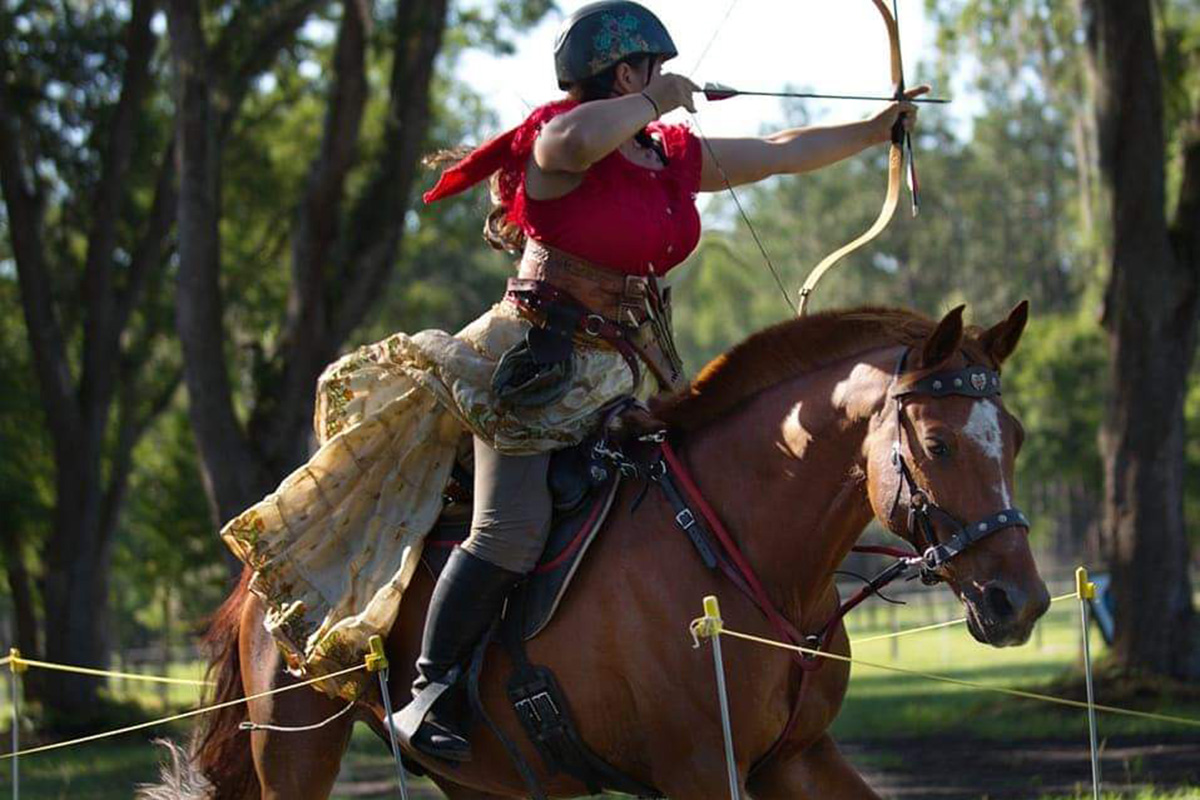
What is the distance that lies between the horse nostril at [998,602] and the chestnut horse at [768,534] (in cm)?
11

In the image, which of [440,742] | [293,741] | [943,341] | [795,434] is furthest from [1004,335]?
[293,741]

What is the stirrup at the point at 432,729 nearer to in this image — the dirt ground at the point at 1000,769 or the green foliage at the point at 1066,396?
the dirt ground at the point at 1000,769

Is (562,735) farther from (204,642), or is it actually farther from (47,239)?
(47,239)

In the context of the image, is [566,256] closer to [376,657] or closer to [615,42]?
[615,42]

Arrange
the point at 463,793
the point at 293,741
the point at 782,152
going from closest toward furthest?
the point at 782,152 → the point at 293,741 → the point at 463,793

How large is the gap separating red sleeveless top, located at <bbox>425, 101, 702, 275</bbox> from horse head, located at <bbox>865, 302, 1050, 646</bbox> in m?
1.03

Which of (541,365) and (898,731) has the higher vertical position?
(541,365)

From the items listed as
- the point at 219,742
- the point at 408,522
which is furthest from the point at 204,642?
the point at 408,522

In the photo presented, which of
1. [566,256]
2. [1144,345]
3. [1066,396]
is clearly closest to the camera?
[566,256]

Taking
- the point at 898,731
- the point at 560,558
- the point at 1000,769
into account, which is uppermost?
the point at 560,558

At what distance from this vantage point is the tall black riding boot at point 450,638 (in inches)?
207

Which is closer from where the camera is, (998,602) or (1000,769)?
(998,602)

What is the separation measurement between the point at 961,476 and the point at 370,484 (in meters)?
2.22

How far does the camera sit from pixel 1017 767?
11.4m
